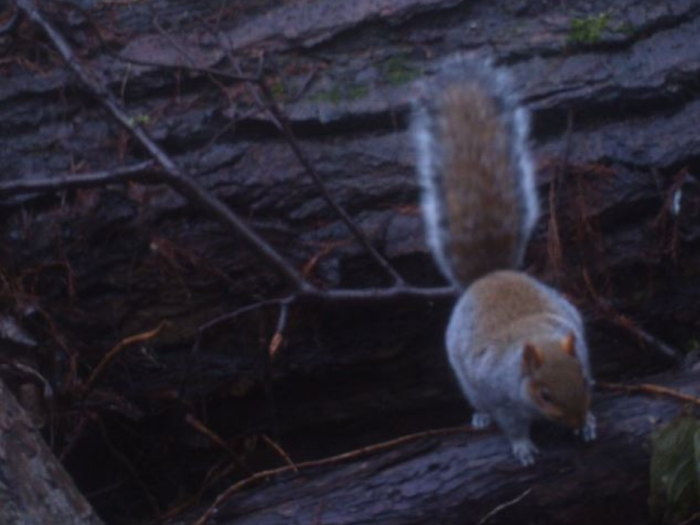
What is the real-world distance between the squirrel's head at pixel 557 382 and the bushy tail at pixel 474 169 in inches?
23.5

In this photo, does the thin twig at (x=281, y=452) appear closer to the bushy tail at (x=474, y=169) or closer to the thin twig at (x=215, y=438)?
the thin twig at (x=215, y=438)

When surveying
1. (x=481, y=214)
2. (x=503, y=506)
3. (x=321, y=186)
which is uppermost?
(x=321, y=186)

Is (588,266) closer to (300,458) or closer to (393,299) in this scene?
(393,299)

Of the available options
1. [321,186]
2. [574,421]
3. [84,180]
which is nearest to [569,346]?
[574,421]

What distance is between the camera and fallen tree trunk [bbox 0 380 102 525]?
263 centimetres

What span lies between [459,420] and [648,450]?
1125mm

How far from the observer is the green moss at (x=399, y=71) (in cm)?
383

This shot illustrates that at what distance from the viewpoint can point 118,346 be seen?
3.55 meters

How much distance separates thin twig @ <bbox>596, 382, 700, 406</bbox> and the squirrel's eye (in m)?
0.34

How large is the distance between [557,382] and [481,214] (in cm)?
77

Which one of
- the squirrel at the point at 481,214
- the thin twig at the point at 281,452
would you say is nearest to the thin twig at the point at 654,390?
the squirrel at the point at 481,214

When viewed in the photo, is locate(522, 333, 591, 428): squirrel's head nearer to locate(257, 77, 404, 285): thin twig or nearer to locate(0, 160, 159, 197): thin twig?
locate(257, 77, 404, 285): thin twig

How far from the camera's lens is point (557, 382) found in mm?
2881

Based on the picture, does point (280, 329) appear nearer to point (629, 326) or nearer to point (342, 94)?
point (342, 94)
